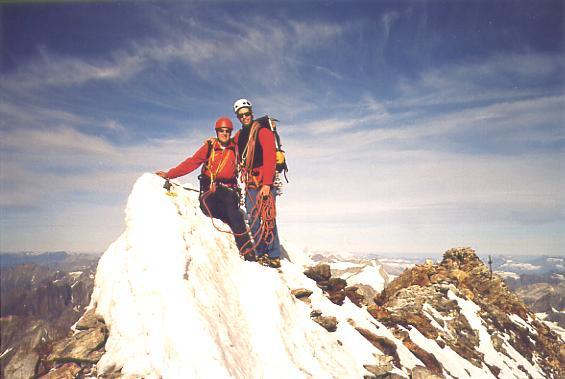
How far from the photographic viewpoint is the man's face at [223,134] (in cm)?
1087

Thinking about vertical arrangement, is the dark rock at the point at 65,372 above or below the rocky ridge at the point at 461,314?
above

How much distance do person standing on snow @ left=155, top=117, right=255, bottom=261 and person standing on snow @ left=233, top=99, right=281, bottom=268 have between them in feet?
1.49

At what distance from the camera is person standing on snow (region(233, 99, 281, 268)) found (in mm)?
10977

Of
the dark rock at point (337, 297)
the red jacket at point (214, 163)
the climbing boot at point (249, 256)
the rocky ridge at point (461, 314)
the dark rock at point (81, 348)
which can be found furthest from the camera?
the rocky ridge at point (461, 314)

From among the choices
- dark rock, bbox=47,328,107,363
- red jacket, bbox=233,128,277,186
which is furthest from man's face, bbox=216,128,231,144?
dark rock, bbox=47,328,107,363

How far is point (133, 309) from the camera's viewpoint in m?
7.40

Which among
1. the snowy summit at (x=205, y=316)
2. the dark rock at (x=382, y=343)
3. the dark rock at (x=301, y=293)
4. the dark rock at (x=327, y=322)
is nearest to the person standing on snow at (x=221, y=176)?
the snowy summit at (x=205, y=316)

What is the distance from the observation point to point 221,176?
1089 centimetres

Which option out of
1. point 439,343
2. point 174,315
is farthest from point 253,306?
point 439,343

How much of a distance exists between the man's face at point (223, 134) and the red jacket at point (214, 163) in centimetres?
22

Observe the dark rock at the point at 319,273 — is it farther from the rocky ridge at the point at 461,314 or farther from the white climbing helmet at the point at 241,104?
the white climbing helmet at the point at 241,104

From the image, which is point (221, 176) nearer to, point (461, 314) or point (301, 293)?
point (301, 293)

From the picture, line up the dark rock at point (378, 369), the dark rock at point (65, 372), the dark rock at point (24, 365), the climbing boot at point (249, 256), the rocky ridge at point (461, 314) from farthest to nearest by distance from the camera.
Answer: the rocky ridge at point (461, 314) → the climbing boot at point (249, 256) → the dark rock at point (378, 369) → the dark rock at point (24, 365) → the dark rock at point (65, 372)

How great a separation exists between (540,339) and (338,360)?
2423 cm
